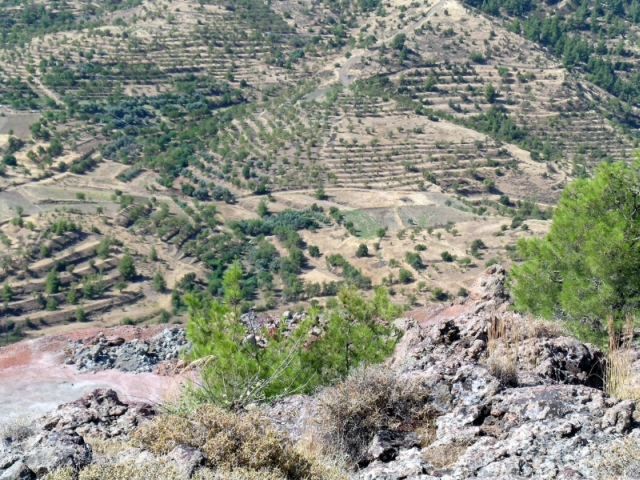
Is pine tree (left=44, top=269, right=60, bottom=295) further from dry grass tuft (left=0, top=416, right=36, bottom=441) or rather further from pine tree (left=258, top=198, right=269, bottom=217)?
dry grass tuft (left=0, top=416, right=36, bottom=441)

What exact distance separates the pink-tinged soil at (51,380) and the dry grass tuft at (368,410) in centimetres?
658

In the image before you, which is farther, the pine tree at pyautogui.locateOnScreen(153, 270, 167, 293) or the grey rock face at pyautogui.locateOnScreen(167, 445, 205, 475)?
the pine tree at pyautogui.locateOnScreen(153, 270, 167, 293)

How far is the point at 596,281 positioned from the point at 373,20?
6699cm

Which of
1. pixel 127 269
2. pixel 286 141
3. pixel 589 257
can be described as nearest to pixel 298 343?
pixel 589 257

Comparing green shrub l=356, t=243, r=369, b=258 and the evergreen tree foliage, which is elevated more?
the evergreen tree foliage

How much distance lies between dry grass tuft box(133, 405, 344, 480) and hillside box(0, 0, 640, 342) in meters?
25.5

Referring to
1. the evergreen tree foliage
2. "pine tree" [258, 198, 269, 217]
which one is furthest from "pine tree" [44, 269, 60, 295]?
the evergreen tree foliage

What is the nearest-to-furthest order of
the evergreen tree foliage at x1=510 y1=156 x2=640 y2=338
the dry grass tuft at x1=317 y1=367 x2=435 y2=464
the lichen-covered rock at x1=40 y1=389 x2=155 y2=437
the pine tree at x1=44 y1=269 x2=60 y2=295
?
1. the dry grass tuft at x1=317 y1=367 x2=435 y2=464
2. the lichen-covered rock at x1=40 y1=389 x2=155 y2=437
3. the evergreen tree foliage at x1=510 y1=156 x2=640 y2=338
4. the pine tree at x1=44 y1=269 x2=60 y2=295

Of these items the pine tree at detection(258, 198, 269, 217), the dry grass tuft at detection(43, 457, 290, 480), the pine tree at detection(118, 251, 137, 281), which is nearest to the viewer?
the dry grass tuft at detection(43, 457, 290, 480)

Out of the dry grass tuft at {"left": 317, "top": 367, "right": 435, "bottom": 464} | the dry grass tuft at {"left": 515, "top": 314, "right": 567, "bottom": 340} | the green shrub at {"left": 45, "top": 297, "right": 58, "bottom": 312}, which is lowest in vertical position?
the green shrub at {"left": 45, "top": 297, "right": 58, "bottom": 312}

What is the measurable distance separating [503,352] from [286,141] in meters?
46.1

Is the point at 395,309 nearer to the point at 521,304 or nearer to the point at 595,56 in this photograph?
the point at 521,304

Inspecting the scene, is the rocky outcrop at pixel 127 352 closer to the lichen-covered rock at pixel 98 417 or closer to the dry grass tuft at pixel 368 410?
the lichen-covered rock at pixel 98 417

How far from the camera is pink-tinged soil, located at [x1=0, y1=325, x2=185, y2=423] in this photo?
15078mm
